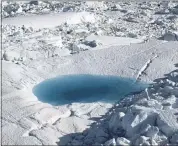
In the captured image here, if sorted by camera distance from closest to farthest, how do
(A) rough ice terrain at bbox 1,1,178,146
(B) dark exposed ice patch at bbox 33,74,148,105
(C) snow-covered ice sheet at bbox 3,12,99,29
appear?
(A) rough ice terrain at bbox 1,1,178,146 < (B) dark exposed ice patch at bbox 33,74,148,105 < (C) snow-covered ice sheet at bbox 3,12,99,29

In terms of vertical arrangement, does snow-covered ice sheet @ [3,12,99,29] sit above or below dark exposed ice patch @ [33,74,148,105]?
above

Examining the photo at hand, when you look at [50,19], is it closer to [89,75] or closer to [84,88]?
[89,75]

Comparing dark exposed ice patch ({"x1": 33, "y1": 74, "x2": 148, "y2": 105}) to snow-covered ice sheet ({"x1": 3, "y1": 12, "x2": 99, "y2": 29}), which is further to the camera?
snow-covered ice sheet ({"x1": 3, "y1": 12, "x2": 99, "y2": 29})

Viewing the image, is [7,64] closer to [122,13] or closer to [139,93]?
[139,93]

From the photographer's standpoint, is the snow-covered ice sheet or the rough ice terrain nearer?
the rough ice terrain

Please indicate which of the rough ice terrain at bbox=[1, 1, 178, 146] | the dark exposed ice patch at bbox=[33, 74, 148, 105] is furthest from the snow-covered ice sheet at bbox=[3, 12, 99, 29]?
the dark exposed ice patch at bbox=[33, 74, 148, 105]

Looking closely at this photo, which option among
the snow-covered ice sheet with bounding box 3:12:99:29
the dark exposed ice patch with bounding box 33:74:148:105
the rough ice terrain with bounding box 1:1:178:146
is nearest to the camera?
the rough ice terrain with bounding box 1:1:178:146

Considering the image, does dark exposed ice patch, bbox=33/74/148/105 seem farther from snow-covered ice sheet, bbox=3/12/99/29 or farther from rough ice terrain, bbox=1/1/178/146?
snow-covered ice sheet, bbox=3/12/99/29

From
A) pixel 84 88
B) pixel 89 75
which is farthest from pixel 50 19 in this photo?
pixel 84 88
